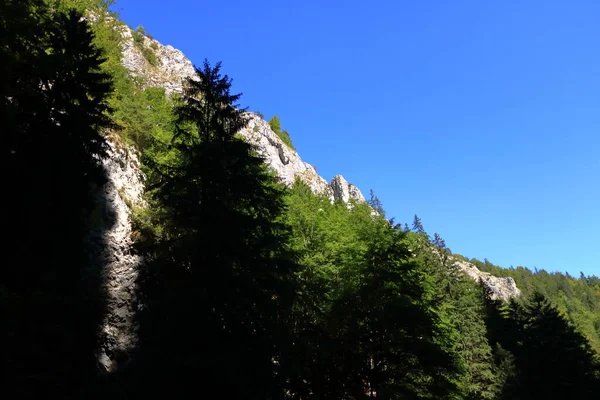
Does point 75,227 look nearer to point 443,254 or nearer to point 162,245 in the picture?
point 162,245

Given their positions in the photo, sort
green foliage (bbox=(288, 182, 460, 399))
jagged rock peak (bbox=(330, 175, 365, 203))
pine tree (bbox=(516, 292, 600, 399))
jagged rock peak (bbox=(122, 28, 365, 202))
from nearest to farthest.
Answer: green foliage (bbox=(288, 182, 460, 399)), pine tree (bbox=(516, 292, 600, 399)), jagged rock peak (bbox=(122, 28, 365, 202)), jagged rock peak (bbox=(330, 175, 365, 203))

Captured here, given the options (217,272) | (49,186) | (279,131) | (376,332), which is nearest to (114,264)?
(49,186)

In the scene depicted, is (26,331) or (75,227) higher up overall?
(75,227)

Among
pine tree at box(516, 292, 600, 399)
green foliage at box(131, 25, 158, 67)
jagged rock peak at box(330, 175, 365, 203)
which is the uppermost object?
green foliage at box(131, 25, 158, 67)

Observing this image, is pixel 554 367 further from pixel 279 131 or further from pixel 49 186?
pixel 279 131

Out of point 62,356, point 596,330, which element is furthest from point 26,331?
point 596,330

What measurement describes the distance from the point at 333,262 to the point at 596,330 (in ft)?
455

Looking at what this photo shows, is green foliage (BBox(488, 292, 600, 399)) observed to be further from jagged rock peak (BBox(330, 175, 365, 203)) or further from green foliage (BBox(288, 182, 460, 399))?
jagged rock peak (BBox(330, 175, 365, 203))

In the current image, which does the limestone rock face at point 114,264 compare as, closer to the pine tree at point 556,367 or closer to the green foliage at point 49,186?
the green foliage at point 49,186

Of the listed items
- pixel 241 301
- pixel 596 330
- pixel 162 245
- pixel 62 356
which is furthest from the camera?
pixel 596 330

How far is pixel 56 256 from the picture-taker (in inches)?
518

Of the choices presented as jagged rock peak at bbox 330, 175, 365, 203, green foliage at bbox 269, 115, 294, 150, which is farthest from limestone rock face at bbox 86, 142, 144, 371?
green foliage at bbox 269, 115, 294, 150

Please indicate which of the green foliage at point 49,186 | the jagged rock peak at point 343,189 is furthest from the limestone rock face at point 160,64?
the jagged rock peak at point 343,189

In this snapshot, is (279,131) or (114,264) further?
(279,131)
